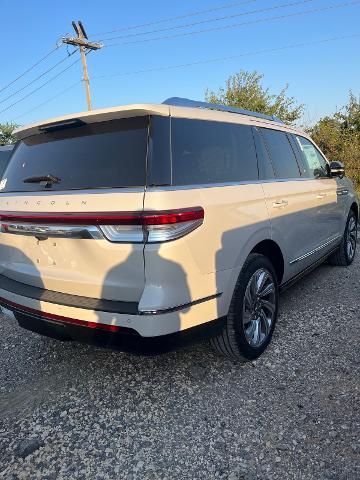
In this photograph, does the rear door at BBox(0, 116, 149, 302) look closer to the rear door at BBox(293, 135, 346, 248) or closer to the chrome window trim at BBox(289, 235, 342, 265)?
the chrome window trim at BBox(289, 235, 342, 265)

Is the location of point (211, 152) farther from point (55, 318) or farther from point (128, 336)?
point (55, 318)

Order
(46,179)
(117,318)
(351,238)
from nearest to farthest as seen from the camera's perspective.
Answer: (117,318) → (46,179) → (351,238)

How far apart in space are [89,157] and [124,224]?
629 mm

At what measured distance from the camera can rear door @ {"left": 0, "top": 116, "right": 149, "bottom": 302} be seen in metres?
2.15

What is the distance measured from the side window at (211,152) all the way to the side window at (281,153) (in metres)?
0.34

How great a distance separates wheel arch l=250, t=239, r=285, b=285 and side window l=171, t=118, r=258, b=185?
0.52m

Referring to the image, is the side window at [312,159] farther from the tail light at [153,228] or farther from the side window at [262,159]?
the tail light at [153,228]

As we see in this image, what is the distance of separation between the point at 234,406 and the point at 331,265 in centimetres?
372

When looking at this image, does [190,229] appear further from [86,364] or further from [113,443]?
[86,364]

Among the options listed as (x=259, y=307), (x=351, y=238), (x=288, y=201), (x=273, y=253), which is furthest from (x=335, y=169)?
(x=259, y=307)

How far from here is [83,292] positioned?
236cm

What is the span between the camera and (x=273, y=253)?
10.8 ft

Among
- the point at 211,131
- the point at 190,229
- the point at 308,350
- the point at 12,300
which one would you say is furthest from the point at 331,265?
the point at 12,300

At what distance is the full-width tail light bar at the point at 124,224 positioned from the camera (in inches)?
81.2
